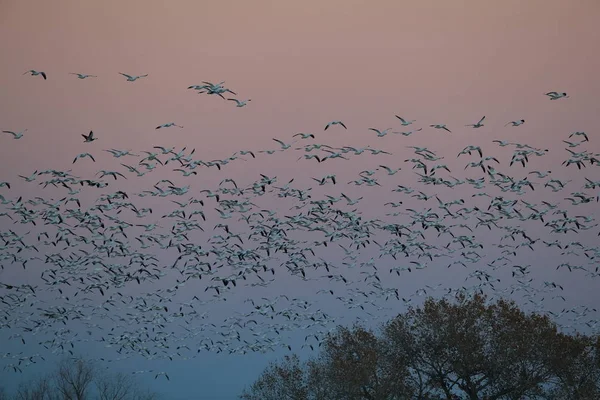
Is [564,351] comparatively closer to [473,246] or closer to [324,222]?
[473,246]

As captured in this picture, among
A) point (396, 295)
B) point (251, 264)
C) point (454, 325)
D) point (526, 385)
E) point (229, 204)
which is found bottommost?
point (526, 385)

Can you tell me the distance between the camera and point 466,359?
39.8 m

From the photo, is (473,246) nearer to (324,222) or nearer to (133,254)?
(324,222)

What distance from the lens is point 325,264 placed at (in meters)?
42.4

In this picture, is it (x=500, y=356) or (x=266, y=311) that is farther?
(x=266, y=311)

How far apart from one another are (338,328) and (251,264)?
961 centimetres

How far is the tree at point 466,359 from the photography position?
38812mm

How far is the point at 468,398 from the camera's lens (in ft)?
128

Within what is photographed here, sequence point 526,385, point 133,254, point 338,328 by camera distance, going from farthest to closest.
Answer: point 338,328 < point 133,254 < point 526,385

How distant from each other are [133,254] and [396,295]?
Result: 53.7ft

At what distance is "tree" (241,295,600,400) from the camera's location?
127 ft

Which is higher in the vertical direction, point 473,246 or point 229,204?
point 229,204

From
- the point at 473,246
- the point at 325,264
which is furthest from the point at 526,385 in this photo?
the point at 325,264

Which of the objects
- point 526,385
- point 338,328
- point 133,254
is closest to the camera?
point 526,385
